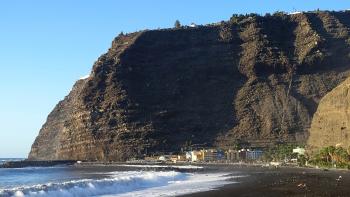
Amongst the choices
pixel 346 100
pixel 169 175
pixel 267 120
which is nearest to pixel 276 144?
pixel 267 120

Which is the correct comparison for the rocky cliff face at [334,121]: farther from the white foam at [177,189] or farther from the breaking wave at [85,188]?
the breaking wave at [85,188]

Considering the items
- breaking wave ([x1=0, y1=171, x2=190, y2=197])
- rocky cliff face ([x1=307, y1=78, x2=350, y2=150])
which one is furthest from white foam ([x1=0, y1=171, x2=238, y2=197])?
rocky cliff face ([x1=307, y1=78, x2=350, y2=150])

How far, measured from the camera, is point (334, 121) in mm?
120062

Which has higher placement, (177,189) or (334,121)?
(334,121)

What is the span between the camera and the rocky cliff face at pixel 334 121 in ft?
378

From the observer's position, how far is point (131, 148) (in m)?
197

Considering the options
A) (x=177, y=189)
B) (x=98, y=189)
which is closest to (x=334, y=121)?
(x=177, y=189)

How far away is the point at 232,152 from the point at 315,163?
67220 millimetres

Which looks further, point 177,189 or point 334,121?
point 334,121

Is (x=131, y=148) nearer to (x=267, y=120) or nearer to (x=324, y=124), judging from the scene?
(x=267, y=120)

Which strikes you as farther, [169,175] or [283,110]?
[283,110]

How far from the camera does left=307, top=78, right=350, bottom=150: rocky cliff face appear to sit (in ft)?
378

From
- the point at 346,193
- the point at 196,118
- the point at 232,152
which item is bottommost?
the point at 346,193

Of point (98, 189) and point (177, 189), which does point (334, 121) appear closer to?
point (177, 189)
